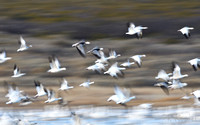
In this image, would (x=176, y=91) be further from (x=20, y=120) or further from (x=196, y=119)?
(x=20, y=120)

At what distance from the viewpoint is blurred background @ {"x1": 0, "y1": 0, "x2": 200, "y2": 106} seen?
999 inches

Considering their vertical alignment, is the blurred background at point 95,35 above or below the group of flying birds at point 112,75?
above

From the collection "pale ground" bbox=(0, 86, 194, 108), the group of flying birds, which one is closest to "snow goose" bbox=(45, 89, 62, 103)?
the group of flying birds

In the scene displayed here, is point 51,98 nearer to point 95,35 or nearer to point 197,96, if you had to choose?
point 197,96

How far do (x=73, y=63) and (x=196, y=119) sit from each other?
325 inches

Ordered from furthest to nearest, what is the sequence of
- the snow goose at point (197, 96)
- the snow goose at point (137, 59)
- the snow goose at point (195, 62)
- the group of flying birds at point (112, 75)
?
1. the snow goose at point (137, 59)
2. the snow goose at point (195, 62)
3. the group of flying birds at point (112, 75)
4. the snow goose at point (197, 96)

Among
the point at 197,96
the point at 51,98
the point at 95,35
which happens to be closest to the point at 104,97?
the point at 51,98

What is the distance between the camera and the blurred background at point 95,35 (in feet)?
83.3

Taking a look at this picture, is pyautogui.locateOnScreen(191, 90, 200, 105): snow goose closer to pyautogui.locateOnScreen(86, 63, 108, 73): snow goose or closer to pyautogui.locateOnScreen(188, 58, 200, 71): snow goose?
pyautogui.locateOnScreen(188, 58, 200, 71): snow goose

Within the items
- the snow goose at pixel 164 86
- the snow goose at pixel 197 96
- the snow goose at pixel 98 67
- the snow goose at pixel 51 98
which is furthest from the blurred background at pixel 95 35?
the snow goose at pixel 51 98

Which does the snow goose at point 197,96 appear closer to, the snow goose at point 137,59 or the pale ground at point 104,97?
the pale ground at point 104,97

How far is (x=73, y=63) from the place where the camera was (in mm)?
26688

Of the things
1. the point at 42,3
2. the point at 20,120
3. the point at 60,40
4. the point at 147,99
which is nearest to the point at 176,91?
the point at 147,99

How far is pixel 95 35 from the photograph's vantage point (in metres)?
29.3
